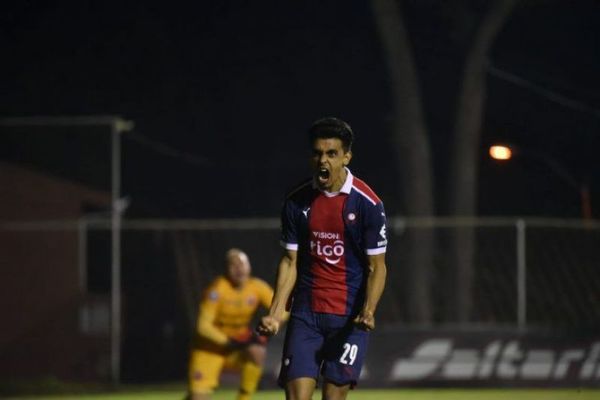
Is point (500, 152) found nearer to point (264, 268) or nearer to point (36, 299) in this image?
point (264, 268)

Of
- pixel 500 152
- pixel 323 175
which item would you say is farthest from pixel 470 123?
pixel 323 175

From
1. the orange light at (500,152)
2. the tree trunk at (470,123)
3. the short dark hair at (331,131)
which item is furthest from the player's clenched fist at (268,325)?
the tree trunk at (470,123)

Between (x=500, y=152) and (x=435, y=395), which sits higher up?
(x=500, y=152)

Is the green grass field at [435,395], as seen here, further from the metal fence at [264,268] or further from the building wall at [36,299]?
the building wall at [36,299]

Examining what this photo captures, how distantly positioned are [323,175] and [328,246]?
50cm

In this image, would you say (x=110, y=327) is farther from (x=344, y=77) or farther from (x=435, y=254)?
(x=344, y=77)

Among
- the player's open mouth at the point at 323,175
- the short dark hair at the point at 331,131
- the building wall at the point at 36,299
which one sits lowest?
the building wall at the point at 36,299

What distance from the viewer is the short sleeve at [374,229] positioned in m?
10.4

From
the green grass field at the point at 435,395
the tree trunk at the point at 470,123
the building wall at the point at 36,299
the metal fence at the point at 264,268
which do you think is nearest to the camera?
the green grass field at the point at 435,395

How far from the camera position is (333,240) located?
10.5 metres

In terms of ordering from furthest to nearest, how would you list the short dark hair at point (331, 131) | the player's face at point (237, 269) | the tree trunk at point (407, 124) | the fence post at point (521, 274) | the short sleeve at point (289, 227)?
the tree trunk at point (407, 124) < the fence post at point (521, 274) < the player's face at point (237, 269) < the short sleeve at point (289, 227) < the short dark hair at point (331, 131)

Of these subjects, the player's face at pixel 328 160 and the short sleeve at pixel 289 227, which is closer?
the player's face at pixel 328 160

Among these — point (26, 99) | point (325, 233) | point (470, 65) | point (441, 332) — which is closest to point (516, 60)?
point (470, 65)

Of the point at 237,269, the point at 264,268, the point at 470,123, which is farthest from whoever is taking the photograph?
the point at 470,123
